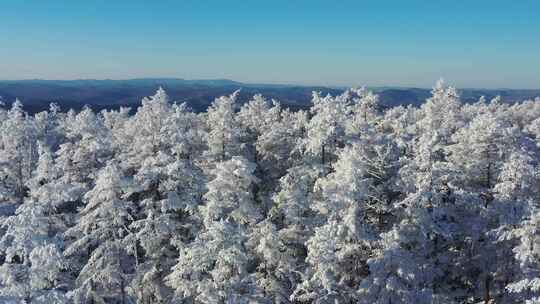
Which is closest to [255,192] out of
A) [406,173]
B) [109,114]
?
[406,173]

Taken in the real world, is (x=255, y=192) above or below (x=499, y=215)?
below

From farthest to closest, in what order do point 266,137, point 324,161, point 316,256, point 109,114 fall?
point 109,114
point 266,137
point 324,161
point 316,256

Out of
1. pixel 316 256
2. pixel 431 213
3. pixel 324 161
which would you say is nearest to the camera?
pixel 316 256

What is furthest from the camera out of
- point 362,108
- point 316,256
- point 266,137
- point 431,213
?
point 362,108

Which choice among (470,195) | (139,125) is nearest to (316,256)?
(470,195)

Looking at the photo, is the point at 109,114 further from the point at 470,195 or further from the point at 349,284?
the point at 470,195

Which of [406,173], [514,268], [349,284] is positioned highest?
[406,173]

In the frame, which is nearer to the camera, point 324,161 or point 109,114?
point 324,161

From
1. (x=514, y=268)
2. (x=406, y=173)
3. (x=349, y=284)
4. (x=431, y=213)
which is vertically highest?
(x=406, y=173)

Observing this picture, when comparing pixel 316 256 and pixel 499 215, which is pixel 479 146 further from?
pixel 316 256
